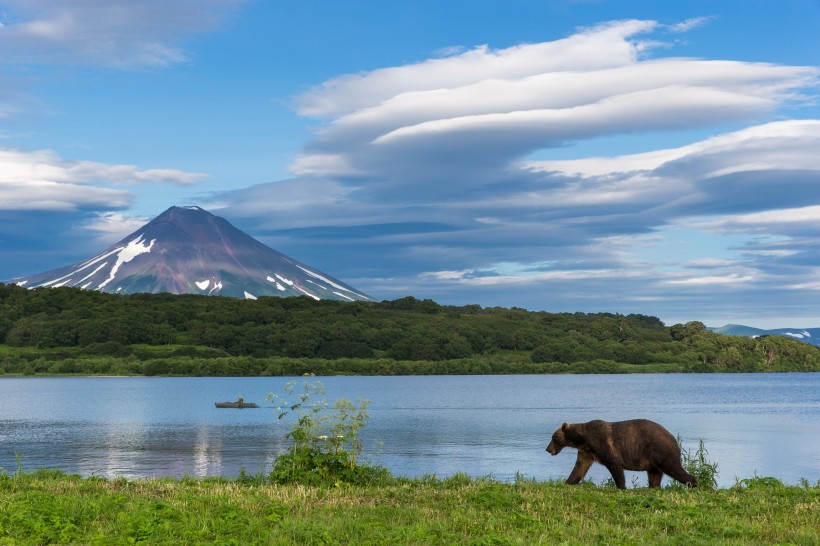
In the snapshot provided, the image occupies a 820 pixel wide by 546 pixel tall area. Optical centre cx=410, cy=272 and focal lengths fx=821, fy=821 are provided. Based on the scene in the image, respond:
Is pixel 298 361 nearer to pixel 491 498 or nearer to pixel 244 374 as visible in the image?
pixel 244 374

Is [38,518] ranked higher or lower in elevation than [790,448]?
higher

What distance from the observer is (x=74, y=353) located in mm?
196000

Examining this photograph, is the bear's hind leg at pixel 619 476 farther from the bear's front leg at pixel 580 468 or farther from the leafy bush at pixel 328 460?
the leafy bush at pixel 328 460

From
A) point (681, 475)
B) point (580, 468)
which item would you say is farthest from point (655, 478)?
point (580, 468)

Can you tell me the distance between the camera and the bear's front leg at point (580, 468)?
21.2 m

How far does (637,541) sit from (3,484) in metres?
14.2

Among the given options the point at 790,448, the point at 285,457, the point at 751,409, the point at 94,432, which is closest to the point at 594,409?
the point at 751,409

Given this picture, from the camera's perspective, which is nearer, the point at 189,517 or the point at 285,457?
the point at 189,517

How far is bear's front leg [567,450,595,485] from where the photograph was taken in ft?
69.4

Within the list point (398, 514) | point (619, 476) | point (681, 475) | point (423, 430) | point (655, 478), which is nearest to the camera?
point (398, 514)

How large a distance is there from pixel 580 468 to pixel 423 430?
5049cm

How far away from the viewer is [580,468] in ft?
70.0

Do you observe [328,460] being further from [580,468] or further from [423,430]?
[423,430]

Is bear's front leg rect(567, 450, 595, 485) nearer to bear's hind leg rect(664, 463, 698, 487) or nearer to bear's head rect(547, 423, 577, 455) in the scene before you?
bear's head rect(547, 423, 577, 455)
